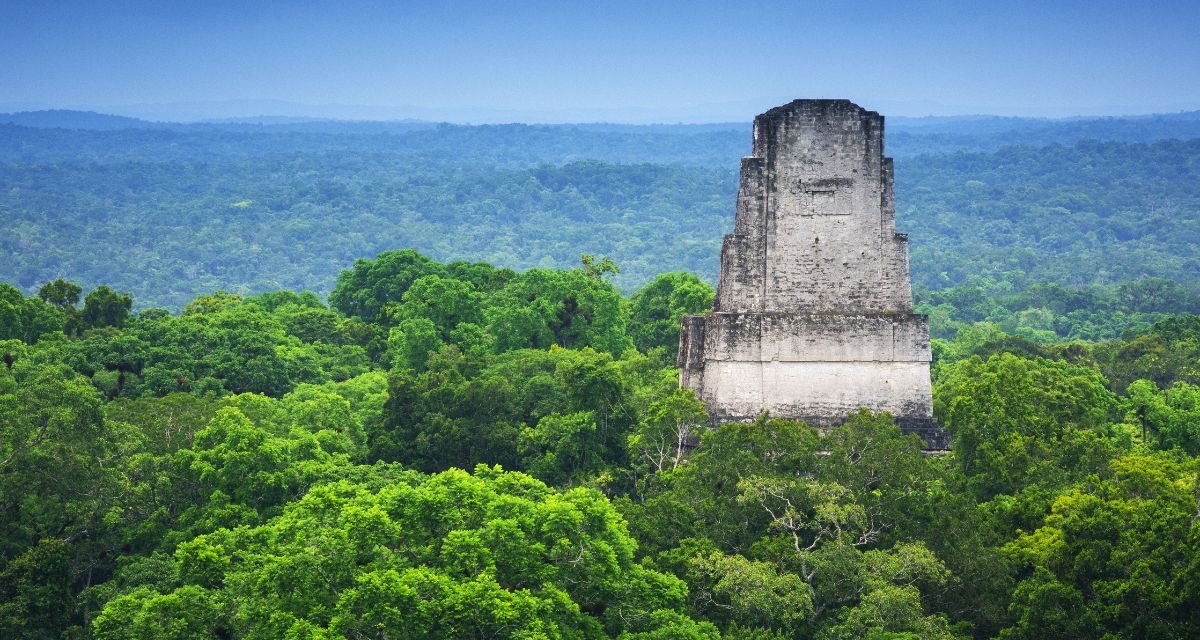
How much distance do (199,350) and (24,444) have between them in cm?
1563

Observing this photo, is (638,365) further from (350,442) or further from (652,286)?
(652,286)

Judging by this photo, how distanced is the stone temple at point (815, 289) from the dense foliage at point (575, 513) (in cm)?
126

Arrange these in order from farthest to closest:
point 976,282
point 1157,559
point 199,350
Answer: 1. point 976,282
2. point 199,350
3. point 1157,559

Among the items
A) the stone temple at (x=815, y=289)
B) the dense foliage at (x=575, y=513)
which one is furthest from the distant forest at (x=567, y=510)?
the stone temple at (x=815, y=289)

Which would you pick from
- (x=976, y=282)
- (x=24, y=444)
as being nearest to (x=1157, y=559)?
(x=24, y=444)

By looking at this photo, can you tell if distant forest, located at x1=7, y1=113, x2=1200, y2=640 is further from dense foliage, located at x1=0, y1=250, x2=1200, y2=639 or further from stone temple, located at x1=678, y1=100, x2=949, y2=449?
stone temple, located at x1=678, y1=100, x2=949, y2=449

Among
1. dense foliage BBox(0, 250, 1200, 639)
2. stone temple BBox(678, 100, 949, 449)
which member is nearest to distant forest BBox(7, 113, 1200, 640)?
dense foliage BBox(0, 250, 1200, 639)

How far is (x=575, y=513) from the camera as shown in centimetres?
2356

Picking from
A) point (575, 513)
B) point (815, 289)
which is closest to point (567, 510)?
point (575, 513)

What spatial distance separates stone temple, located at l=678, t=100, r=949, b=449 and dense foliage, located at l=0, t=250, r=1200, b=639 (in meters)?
1.26

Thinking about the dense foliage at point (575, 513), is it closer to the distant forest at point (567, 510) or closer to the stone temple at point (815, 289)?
the distant forest at point (567, 510)

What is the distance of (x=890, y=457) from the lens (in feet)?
87.8

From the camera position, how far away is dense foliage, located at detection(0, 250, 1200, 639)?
73.9ft

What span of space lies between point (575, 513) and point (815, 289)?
8.94 meters
